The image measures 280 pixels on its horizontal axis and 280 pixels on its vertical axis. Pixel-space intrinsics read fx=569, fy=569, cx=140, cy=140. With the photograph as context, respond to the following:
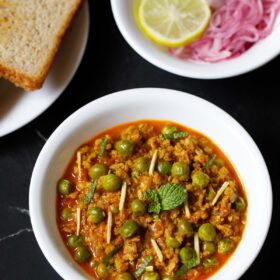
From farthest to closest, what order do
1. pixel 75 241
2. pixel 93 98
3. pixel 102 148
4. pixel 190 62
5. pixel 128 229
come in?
1. pixel 93 98
2. pixel 190 62
3. pixel 102 148
4. pixel 75 241
5. pixel 128 229

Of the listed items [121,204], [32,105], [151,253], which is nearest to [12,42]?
[32,105]

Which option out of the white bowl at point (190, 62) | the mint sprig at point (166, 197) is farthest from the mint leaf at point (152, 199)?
the white bowl at point (190, 62)

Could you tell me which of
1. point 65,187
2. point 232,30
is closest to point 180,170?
point 65,187

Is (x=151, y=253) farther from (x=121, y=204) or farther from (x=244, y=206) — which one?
(x=244, y=206)

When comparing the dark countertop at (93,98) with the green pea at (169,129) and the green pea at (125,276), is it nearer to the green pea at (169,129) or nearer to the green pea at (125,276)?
the green pea at (169,129)

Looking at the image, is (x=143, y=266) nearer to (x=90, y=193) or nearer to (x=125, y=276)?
(x=125, y=276)

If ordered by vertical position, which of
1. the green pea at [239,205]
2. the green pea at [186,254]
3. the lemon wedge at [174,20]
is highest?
the lemon wedge at [174,20]
